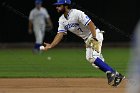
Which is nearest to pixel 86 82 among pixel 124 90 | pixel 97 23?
pixel 124 90

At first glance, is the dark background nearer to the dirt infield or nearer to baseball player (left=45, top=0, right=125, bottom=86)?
the dirt infield

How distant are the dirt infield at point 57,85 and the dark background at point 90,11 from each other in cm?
1399

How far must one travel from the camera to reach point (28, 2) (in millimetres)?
25797

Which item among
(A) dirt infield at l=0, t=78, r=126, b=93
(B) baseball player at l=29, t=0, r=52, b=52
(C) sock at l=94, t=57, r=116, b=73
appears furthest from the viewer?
(B) baseball player at l=29, t=0, r=52, b=52

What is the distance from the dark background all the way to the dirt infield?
45.9 feet

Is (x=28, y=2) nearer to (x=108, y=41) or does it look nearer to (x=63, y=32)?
(x=108, y=41)

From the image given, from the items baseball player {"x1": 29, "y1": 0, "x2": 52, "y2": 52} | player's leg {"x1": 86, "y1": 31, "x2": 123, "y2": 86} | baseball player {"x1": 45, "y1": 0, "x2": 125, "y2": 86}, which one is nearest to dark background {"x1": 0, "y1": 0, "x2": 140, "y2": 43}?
baseball player {"x1": 29, "y1": 0, "x2": 52, "y2": 52}

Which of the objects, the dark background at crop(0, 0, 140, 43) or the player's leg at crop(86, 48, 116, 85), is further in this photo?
the dark background at crop(0, 0, 140, 43)

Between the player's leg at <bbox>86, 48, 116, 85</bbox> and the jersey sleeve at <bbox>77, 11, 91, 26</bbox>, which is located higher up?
the jersey sleeve at <bbox>77, 11, 91, 26</bbox>

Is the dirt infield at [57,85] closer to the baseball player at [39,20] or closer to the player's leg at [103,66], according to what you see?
the player's leg at [103,66]

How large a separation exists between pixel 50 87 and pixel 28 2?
1608cm

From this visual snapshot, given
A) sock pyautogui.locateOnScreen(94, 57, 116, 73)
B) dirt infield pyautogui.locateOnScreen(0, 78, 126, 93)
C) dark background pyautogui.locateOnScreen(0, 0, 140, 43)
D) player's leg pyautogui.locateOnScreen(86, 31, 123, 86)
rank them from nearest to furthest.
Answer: dirt infield pyautogui.locateOnScreen(0, 78, 126, 93), player's leg pyautogui.locateOnScreen(86, 31, 123, 86), sock pyautogui.locateOnScreen(94, 57, 116, 73), dark background pyautogui.locateOnScreen(0, 0, 140, 43)

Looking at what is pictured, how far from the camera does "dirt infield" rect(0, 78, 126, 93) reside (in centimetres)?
945

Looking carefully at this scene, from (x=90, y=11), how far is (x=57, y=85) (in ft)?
50.1
